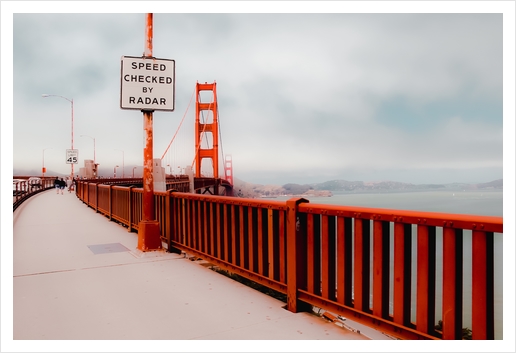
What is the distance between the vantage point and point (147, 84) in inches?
240

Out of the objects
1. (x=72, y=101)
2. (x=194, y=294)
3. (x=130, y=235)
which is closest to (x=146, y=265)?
(x=194, y=294)

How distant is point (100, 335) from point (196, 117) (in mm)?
55842

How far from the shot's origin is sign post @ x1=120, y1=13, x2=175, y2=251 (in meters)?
6.01

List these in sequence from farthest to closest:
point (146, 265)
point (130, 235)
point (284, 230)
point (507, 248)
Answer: point (130, 235) → point (146, 265) → point (284, 230) → point (507, 248)

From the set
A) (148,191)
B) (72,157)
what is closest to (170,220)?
(148,191)

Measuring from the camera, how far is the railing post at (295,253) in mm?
3670

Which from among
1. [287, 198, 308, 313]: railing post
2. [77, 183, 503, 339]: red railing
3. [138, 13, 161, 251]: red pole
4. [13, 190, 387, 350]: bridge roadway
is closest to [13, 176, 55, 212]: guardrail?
[13, 190, 387, 350]: bridge roadway

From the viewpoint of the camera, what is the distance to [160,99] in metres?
6.18

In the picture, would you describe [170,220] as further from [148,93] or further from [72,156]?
[72,156]

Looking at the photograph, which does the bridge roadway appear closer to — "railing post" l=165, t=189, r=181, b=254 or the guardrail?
"railing post" l=165, t=189, r=181, b=254

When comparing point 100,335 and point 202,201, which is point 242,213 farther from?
point 100,335

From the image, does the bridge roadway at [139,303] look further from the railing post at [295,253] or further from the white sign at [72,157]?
the white sign at [72,157]

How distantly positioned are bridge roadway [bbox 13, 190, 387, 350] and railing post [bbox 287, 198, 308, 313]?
147 millimetres

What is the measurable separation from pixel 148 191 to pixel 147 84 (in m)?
1.74
